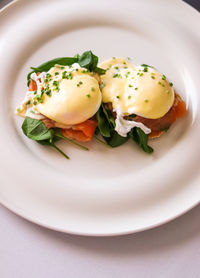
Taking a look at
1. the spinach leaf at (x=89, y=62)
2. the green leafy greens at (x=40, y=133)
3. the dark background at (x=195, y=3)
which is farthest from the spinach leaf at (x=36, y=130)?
the dark background at (x=195, y=3)

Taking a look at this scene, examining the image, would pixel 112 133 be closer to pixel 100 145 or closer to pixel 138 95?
pixel 100 145

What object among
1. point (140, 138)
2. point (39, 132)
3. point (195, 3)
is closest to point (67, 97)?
point (39, 132)

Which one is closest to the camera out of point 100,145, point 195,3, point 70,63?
point 100,145

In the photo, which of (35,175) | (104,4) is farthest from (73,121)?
(104,4)

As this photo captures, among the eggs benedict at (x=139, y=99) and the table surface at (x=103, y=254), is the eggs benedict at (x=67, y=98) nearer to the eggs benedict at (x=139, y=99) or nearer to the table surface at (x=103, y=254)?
the eggs benedict at (x=139, y=99)

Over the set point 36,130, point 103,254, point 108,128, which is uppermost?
point 108,128

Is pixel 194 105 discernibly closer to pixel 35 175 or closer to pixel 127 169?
pixel 127 169

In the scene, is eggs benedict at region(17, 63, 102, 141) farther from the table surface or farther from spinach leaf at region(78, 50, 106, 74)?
the table surface
